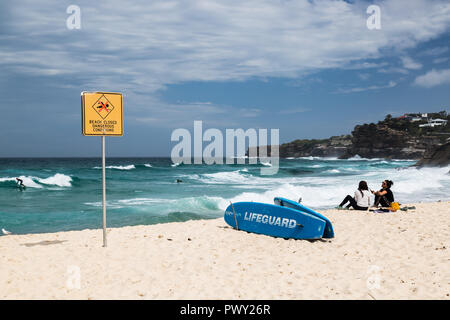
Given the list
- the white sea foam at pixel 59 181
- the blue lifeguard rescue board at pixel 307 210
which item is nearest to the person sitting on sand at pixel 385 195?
the blue lifeguard rescue board at pixel 307 210

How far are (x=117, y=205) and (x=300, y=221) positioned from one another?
1087cm

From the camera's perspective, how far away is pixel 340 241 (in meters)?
7.28

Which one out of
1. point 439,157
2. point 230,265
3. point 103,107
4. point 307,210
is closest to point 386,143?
point 439,157

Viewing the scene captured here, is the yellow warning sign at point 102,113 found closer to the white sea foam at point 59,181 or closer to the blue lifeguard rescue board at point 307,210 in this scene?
the blue lifeguard rescue board at point 307,210

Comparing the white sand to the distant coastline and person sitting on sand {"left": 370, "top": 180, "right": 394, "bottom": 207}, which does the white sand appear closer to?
person sitting on sand {"left": 370, "top": 180, "right": 394, "bottom": 207}

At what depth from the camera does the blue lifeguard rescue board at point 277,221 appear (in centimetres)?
740

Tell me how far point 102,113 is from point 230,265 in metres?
3.60

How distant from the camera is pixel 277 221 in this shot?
304 inches

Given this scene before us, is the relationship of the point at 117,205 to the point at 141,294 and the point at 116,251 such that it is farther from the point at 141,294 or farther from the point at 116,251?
the point at 141,294

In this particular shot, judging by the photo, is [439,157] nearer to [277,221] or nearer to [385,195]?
[385,195]

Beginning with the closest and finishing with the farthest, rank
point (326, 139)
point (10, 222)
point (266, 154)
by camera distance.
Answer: point (10, 222) → point (266, 154) → point (326, 139)

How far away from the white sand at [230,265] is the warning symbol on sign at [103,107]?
2580 mm

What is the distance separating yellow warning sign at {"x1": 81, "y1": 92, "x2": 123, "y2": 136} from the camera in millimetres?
6395
